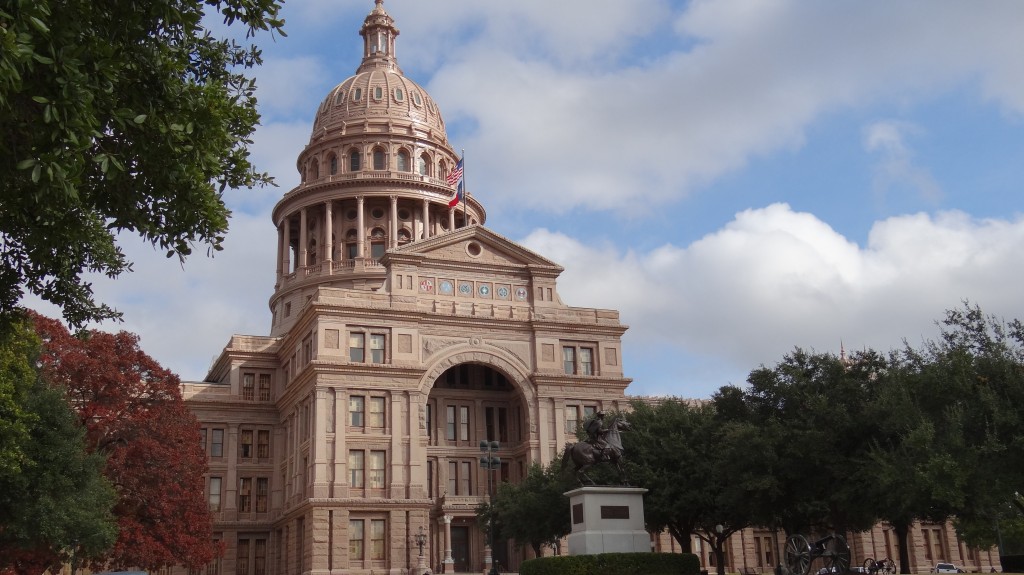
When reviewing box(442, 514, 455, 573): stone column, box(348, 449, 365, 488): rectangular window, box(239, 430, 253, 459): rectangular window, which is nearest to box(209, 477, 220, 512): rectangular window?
box(239, 430, 253, 459): rectangular window

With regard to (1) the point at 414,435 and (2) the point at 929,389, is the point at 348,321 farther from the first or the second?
(2) the point at 929,389

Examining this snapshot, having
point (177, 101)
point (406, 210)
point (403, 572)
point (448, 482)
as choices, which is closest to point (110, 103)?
point (177, 101)

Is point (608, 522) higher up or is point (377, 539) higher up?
point (377, 539)

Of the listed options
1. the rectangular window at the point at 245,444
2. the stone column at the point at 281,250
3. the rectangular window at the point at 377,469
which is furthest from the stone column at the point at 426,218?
the rectangular window at the point at 377,469

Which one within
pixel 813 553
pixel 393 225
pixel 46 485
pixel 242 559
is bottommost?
pixel 813 553

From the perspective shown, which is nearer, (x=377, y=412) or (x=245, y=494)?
(x=377, y=412)

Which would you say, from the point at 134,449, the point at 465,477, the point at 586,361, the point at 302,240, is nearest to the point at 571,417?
the point at 586,361

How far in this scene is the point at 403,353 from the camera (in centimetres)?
6153

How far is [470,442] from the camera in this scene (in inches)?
2603

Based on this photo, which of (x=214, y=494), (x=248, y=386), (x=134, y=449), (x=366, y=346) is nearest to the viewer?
(x=134, y=449)

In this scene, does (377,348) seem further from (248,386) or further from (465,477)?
(248,386)

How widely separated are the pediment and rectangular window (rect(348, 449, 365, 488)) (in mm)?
12621

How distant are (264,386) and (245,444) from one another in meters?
4.38

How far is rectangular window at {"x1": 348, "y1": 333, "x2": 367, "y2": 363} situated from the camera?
60.9 m
